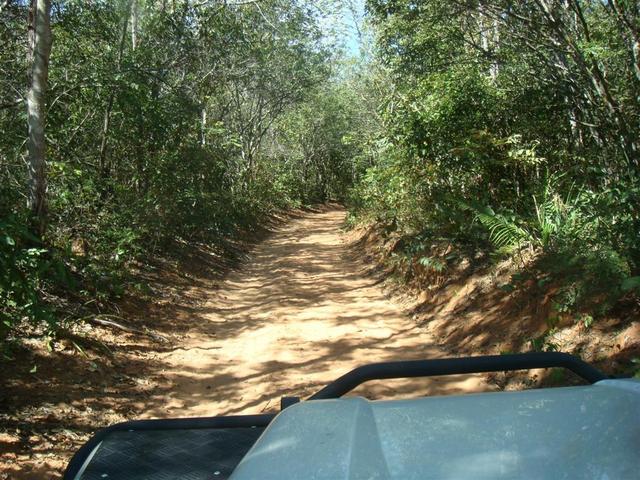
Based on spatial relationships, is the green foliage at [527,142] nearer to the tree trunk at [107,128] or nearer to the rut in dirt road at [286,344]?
the rut in dirt road at [286,344]

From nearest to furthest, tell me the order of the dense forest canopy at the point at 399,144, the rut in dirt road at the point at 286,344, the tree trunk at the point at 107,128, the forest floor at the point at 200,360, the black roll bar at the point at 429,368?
the black roll bar at the point at 429,368
the forest floor at the point at 200,360
the rut in dirt road at the point at 286,344
the dense forest canopy at the point at 399,144
the tree trunk at the point at 107,128

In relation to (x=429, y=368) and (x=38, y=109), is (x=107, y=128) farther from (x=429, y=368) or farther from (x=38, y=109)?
(x=429, y=368)

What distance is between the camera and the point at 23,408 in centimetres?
507

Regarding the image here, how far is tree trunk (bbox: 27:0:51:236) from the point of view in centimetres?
715

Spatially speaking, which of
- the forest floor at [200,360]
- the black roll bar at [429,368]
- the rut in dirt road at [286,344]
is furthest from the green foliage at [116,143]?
the black roll bar at [429,368]

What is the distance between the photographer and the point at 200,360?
7277mm

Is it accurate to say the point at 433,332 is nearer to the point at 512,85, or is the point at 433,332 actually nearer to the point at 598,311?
the point at 598,311

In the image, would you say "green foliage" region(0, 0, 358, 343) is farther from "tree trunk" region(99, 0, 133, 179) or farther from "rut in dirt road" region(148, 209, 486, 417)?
"rut in dirt road" region(148, 209, 486, 417)

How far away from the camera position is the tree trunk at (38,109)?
23.5 feet

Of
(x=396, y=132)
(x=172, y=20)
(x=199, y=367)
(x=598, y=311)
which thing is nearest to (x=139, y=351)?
(x=199, y=367)

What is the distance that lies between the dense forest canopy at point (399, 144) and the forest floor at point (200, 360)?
Answer: 2.27 ft

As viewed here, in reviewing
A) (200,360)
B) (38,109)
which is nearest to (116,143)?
(38,109)

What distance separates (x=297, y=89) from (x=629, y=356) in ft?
82.2

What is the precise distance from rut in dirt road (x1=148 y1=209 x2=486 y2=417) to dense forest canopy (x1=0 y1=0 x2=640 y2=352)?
4.67 feet
